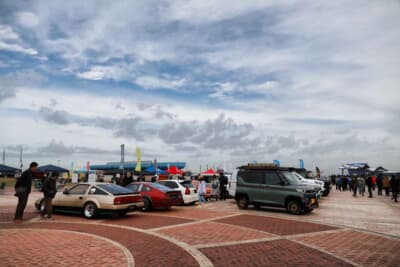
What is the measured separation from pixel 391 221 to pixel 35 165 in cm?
1349

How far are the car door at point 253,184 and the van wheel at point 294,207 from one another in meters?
1.31

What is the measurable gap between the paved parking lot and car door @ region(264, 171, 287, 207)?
2735mm

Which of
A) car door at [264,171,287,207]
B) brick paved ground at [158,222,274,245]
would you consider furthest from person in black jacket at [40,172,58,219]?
car door at [264,171,287,207]

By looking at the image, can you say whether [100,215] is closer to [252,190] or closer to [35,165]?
[35,165]

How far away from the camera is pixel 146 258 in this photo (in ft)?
21.7

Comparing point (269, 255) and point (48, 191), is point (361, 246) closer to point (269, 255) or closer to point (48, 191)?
point (269, 255)

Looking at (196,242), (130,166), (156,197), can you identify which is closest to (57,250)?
(196,242)

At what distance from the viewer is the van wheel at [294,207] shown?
47.0ft

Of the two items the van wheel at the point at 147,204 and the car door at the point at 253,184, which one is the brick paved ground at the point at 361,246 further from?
the van wheel at the point at 147,204

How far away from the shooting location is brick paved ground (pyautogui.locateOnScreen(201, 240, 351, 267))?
21.3 feet

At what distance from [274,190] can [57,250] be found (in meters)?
10.4

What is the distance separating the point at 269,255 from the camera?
7.09m

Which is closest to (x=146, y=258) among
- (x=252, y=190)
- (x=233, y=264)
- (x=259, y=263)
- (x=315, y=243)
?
(x=233, y=264)

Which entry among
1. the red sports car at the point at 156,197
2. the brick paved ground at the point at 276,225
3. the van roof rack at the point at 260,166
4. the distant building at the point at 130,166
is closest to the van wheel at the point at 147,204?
the red sports car at the point at 156,197
